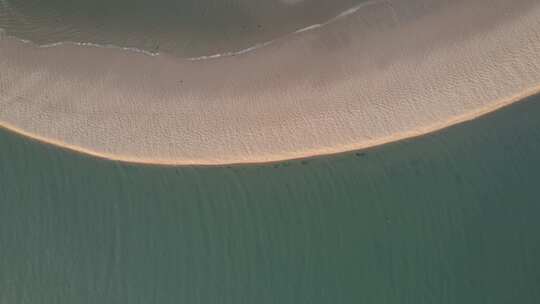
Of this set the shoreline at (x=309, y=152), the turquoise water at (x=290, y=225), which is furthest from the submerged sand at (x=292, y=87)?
the turquoise water at (x=290, y=225)

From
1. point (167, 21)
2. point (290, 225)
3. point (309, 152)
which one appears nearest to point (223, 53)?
point (167, 21)

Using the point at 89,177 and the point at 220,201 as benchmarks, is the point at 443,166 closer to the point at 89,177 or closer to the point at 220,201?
the point at 220,201

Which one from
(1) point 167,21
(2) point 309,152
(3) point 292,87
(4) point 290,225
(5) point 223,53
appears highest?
(1) point 167,21

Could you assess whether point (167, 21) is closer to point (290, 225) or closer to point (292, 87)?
point (292, 87)

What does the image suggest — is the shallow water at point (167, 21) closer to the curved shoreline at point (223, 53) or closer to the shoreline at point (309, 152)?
the curved shoreline at point (223, 53)

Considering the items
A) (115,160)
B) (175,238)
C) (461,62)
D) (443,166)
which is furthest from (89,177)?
(461,62)

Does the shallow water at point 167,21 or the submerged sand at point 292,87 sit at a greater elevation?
the shallow water at point 167,21

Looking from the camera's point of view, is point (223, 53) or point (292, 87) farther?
point (223, 53)

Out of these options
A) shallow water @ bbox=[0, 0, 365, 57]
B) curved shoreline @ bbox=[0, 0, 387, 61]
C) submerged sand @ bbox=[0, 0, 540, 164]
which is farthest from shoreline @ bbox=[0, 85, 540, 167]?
shallow water @ bbox=[0, 0, 365, 57]
